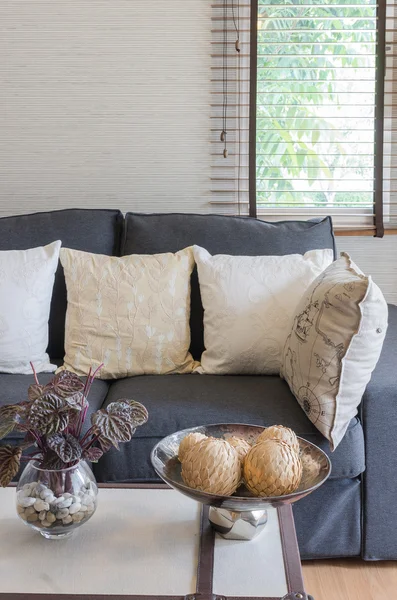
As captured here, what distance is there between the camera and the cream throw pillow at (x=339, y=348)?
1754mm

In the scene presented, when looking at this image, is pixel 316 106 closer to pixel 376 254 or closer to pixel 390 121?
pixel 390 121

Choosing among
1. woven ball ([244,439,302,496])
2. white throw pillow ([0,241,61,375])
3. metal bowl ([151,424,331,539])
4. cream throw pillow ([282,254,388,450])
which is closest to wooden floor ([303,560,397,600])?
cream throw pillow ([282,254,388,450])

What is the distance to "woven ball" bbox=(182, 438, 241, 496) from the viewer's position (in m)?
1.19

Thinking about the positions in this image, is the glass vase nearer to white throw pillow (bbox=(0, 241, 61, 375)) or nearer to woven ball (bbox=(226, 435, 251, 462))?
woven ball (bbox=(226, 435, 251, 462))

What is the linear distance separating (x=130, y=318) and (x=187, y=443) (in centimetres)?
99

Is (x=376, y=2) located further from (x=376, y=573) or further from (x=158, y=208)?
(x=376, y=573)

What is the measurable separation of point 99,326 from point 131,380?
21 centimetres

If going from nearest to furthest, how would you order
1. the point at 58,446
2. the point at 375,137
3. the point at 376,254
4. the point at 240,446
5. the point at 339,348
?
the point at 58,446
the point at 240,446
the point at 339,348
the point at 375,137
the point at 376,254

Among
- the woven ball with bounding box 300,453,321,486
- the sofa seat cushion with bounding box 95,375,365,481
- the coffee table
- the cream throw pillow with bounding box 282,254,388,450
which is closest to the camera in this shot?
the coffee table

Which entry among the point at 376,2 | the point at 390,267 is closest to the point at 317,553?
the point at 390,267

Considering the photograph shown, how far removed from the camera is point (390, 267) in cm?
283

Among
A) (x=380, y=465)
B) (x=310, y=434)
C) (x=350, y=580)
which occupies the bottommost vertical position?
(x=350, y=580)

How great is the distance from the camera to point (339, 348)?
1.77m

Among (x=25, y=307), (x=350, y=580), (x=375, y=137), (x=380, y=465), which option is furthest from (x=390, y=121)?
(x=350, y=580)
